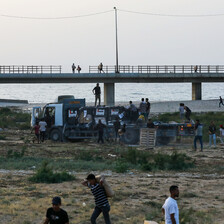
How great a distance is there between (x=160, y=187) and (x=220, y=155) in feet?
30.9

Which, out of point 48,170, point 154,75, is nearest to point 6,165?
point 48,170

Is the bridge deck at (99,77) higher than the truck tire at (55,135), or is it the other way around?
the bridge deck at (99,77)

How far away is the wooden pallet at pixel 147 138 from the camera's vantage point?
29.9m

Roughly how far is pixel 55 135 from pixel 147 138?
18.8 feet

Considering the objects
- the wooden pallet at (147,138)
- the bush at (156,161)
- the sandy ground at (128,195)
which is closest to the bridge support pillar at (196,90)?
the wooden pallet at (147,138)

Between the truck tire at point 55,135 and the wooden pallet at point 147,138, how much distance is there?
16.8 feet

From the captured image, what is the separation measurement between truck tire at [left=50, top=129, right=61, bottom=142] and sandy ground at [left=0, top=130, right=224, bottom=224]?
11.2m

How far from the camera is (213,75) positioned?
2795 inches

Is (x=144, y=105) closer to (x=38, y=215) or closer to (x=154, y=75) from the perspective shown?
(x=38, y=215)

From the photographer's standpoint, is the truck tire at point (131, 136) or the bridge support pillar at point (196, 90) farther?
the bridge support pillar at point (196, 90)

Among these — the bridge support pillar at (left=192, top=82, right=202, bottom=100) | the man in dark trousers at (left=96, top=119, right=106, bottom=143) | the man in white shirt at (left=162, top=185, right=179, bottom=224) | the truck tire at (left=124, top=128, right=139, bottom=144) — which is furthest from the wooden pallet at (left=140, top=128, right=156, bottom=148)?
the bridge support pillar at (left=192, top=82, right=202, bottom=100)

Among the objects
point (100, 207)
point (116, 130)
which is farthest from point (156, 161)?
point (100, 207)

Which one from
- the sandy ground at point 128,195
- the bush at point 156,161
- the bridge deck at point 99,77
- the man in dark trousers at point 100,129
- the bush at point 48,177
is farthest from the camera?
the bridge deck at point 99,77

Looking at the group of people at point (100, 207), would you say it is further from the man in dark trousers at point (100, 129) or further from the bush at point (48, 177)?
the man in dark trousers at point (100, 129)
